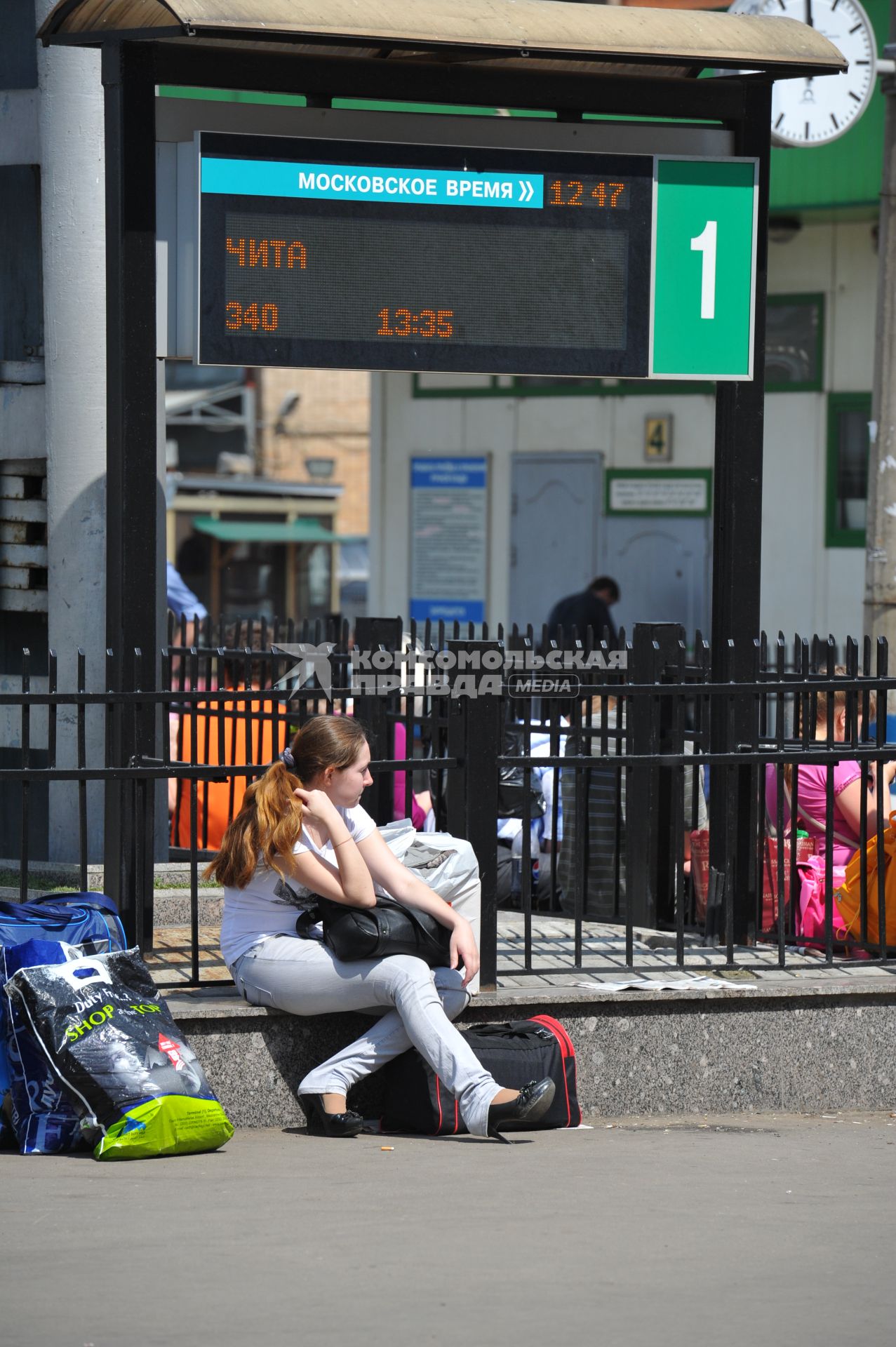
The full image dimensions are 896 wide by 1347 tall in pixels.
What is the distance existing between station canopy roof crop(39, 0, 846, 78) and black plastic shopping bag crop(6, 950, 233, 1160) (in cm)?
298

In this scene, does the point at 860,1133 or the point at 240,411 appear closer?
the point at 860,1133

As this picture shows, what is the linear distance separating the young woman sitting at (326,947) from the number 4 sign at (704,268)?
2.07 m

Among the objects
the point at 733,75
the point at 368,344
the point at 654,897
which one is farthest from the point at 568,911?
the point at 733,75

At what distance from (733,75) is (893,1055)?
11.8 ft

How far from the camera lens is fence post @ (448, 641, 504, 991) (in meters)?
6.16

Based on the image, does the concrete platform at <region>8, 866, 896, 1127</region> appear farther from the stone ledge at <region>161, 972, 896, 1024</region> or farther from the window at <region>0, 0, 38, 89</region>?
the window at <region>0, 0, 38, 89</region>

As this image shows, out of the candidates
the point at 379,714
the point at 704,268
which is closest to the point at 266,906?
the point at 379,714

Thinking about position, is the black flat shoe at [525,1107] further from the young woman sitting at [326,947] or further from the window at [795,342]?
the window at [795,342]

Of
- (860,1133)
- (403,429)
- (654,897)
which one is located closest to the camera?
(860,1133)

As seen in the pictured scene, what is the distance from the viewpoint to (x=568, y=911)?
26.0 ft

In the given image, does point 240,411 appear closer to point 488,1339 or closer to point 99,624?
point 99,624

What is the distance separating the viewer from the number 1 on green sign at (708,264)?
6.95 metres

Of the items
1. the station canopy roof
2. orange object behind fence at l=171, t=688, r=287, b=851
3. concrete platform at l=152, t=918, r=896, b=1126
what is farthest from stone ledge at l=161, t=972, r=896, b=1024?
the station canopy roof

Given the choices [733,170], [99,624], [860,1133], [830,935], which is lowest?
[860,1133]
